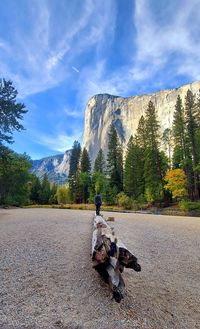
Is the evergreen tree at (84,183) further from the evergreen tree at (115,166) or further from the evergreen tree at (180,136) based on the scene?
the evergreen tree at (180,136)

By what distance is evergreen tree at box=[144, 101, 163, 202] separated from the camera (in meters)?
34.0

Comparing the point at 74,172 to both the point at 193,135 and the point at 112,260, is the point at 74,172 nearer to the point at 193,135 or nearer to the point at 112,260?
the point at 193,135

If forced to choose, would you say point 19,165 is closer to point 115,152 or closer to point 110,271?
point 115,152

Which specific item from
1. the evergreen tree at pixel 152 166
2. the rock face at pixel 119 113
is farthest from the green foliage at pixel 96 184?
the rock face at pixel 119 113

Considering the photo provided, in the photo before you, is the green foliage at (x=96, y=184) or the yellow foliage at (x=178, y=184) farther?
the green foliage at (x=96, y=184)

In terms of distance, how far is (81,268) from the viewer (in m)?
4.97

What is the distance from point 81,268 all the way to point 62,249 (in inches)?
66.4

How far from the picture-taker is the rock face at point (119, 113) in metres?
113

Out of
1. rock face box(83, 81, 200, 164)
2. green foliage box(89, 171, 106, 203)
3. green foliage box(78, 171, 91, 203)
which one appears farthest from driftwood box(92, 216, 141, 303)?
rock face box(83, 81, 200, 164)

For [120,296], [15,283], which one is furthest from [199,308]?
[15,283]

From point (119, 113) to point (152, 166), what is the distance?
104145 millimetres

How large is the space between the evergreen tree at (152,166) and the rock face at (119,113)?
7356 centimetres

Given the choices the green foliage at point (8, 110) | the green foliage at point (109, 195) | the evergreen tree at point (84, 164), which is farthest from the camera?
the evergreen tree at point (84, 164)

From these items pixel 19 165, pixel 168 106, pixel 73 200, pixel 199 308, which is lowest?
pixel 199 308
